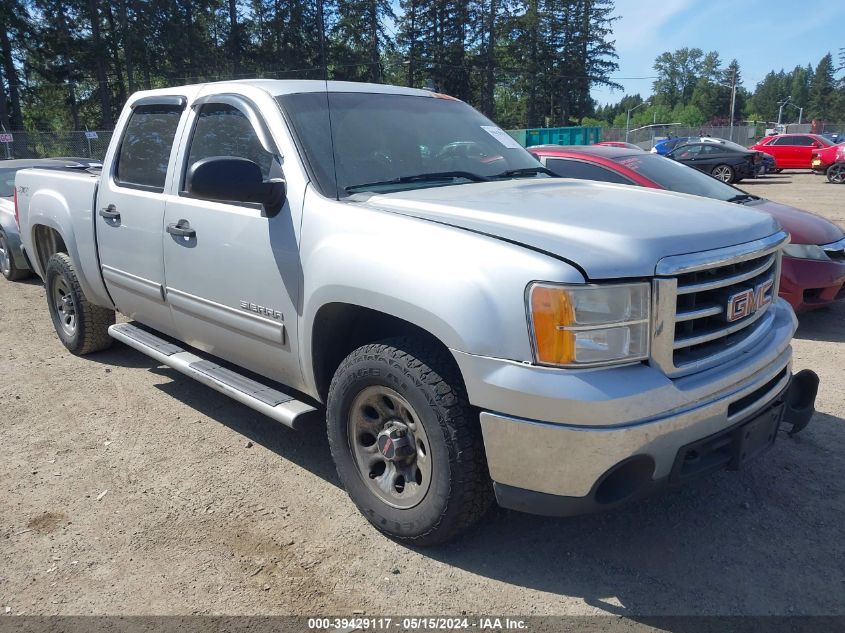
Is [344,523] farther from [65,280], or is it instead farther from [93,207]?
[65,280]

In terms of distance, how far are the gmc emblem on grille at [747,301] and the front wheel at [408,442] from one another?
1.09 m

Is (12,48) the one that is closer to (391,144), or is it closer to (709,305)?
(391,144)

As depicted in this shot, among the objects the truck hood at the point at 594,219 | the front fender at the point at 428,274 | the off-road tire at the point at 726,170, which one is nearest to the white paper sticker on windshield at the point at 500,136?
the truck hood at the point at 594,219

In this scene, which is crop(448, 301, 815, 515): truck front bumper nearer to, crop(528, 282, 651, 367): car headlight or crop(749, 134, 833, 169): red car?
crop(528, 282, 651, 367): car headlight

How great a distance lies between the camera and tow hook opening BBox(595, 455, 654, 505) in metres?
2.46

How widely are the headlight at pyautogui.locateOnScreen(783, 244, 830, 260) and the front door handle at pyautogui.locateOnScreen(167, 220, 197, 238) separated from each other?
16.3 ft

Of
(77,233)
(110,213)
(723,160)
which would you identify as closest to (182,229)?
(110,213)

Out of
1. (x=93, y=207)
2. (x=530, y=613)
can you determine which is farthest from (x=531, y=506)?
(x=93, y=207)

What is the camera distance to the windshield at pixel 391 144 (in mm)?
3371

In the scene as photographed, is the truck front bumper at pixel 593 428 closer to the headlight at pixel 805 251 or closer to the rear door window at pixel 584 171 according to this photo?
the headlight at pixel 805 251

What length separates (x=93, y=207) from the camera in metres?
4.77

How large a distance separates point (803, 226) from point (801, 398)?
3566mm

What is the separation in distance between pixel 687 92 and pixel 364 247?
138 meters

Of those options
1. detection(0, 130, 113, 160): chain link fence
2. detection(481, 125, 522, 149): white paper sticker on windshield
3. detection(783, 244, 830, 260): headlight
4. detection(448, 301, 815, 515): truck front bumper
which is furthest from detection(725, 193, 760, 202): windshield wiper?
detection(0, 130, 113, 160): chain link fence
